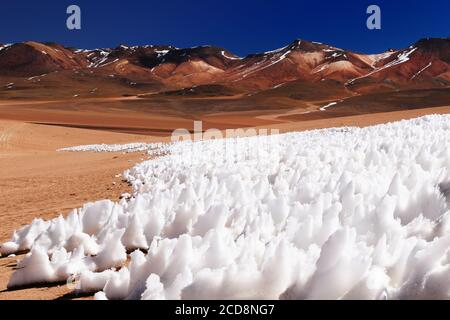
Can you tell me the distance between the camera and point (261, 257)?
7.19 ft

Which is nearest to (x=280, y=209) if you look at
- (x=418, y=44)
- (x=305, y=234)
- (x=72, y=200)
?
(x=305, y=234)

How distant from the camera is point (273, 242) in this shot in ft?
7.55

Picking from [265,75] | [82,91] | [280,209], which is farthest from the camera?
[265,75]

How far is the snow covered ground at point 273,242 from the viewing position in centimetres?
188

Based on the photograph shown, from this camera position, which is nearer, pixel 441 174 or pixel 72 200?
pixel 441 174

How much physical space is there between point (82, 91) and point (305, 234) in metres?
129
